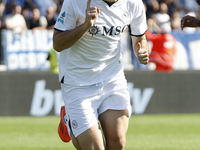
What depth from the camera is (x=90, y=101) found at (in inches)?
196

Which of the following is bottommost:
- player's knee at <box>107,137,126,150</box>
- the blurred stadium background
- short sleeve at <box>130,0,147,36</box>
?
the blurred stadium background

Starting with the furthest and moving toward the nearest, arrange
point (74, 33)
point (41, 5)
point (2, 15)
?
point (41, 5)
point (2, 15)
point (74, 33)


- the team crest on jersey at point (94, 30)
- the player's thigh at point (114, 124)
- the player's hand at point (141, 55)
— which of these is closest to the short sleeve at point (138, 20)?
the player's hand at point (141, 55)

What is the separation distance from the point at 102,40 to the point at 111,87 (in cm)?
56

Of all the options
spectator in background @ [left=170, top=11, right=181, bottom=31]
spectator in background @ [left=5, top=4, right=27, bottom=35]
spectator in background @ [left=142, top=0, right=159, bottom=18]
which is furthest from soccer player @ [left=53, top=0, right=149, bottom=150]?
spectator in background @ [left=142, top=0, right=159, bottom=18]

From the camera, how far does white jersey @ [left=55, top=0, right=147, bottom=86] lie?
15.8 feet

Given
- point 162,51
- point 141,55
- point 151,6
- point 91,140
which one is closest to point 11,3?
point 151,6

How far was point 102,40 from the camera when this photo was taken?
16.2 ft

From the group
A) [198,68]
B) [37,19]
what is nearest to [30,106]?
[37,19]

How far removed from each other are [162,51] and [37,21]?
150 inches

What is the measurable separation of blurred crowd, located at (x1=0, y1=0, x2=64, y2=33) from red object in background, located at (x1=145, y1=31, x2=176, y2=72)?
3.08 meters

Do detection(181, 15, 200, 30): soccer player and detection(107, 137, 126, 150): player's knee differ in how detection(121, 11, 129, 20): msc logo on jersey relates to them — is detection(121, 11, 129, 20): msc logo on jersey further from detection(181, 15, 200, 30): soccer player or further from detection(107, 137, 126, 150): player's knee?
detection(107, 137, 126, 150): player's knee

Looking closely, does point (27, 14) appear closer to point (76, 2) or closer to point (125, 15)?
point (125, 15)

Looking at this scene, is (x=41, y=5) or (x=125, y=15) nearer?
(x=125, y=15)
